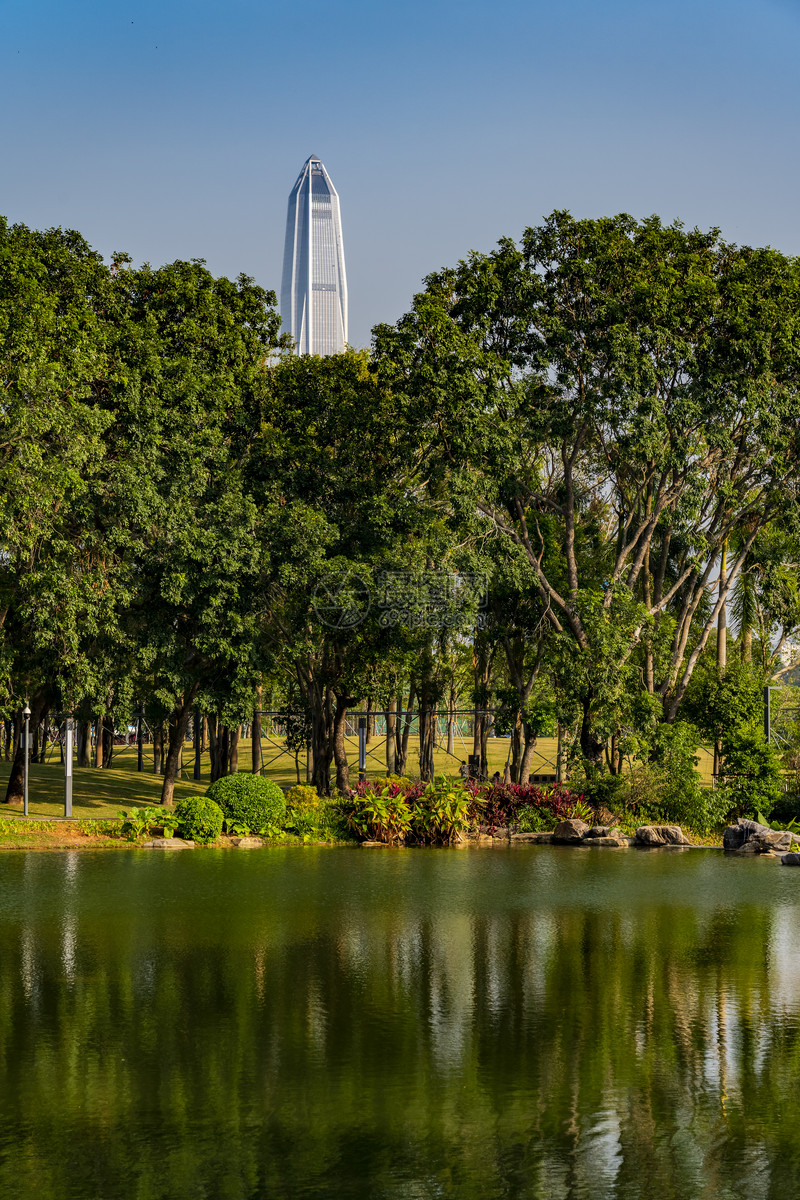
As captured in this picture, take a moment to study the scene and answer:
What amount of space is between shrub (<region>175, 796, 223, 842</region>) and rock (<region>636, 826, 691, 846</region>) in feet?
33.2

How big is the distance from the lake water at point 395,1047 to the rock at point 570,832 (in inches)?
352

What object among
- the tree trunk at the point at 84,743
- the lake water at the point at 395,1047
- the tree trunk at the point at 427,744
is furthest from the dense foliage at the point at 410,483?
the tree trunk at the point at 84,743

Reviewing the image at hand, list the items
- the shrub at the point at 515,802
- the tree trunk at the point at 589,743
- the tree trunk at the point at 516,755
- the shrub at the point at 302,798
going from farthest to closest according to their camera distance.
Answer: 1. the tree trunk at the point at 516,755
2. the tree trunk at the point at 589,743
3. the shrub at the point at 515,802
4. the shrub at the point at 302,798

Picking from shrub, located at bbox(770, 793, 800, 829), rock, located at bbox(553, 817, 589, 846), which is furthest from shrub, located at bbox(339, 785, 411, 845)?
shrub, located at bbox(770, 793, 800, 829)

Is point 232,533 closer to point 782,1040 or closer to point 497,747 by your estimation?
point 782,1040

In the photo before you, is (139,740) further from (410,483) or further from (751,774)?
(751,774)

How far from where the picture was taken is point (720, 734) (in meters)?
30.9

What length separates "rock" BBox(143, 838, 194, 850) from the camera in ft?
79.5

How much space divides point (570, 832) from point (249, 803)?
7.70 m

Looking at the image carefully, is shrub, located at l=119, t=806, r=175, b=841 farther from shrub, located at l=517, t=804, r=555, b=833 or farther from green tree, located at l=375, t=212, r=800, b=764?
green tree, located at l=375, t=212, r=800, b=764

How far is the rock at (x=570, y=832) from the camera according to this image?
87.2ft

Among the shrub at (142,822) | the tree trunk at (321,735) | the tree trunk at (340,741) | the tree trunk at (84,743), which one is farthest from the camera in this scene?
the tree trunk at (84,743)

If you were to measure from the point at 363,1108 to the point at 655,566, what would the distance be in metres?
30.1

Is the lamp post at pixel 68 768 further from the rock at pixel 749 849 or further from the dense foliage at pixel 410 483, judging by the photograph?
the rock at pixel 749 849
